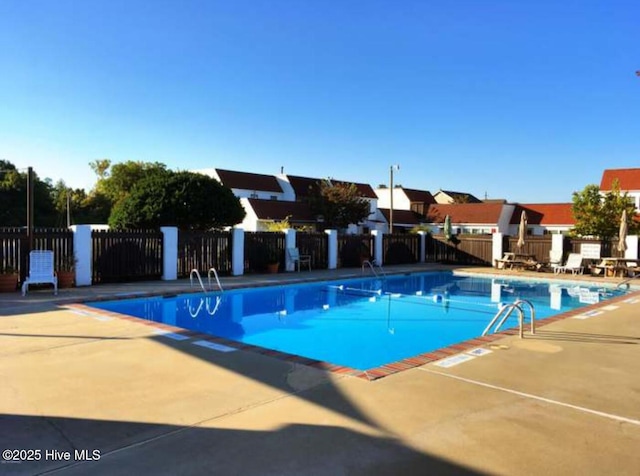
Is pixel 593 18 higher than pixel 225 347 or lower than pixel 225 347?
higher

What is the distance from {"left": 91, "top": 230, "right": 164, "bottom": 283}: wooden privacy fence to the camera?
45.5 feet

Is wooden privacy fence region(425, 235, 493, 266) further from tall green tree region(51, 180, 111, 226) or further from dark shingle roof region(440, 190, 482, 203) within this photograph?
dark shingle roof region(440, 190, 482, 203)

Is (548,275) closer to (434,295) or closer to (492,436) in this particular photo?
(434,295)

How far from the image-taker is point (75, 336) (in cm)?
684

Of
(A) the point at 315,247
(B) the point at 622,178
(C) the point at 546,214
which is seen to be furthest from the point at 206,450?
(B) the point at 622,178

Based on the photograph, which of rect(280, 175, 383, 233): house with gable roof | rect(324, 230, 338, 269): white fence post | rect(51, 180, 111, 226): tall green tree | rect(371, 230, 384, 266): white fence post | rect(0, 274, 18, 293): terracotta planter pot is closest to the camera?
rect(0, 274, 18, 293): terracotta planter pot

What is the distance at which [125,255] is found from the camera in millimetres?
14391

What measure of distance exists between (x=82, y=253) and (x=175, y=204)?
9512 mm

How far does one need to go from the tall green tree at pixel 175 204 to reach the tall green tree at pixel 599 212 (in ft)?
83.9

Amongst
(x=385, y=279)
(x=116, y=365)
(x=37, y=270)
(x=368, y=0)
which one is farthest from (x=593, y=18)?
(x=37, y=270)

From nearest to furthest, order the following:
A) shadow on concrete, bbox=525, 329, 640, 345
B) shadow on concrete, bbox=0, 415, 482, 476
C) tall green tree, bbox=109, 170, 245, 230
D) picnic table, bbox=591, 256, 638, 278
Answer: shadow on concrete, bbox=0, 415, 482, 476 → shadow on concrete, bbox=525, 329, 640, 345 → picnic table, bbox=591, 256, 638, 278 → tall green tree, bbox=109, 170, 245, 230

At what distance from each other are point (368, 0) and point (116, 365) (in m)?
12.6

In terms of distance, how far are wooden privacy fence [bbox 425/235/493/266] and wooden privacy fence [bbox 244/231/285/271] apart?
405 inches

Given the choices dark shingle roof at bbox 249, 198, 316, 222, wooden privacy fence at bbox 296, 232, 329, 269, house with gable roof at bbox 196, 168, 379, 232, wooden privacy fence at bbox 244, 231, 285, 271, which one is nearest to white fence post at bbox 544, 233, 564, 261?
wooden privacy fence at bbox 296, 232, 329, 269
